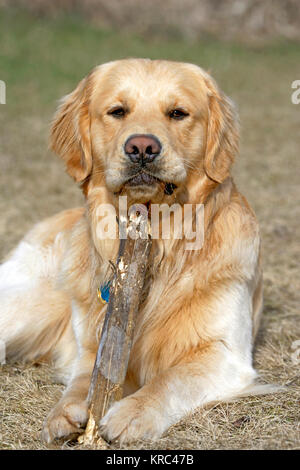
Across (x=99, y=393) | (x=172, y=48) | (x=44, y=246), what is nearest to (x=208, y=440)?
(x=99, y=393)

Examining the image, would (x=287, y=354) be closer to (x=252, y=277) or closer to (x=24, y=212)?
(x=252, y=277)

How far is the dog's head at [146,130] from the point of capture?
2.97 m

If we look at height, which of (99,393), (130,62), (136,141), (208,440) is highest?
(130,62)

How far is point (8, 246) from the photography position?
6.04 m

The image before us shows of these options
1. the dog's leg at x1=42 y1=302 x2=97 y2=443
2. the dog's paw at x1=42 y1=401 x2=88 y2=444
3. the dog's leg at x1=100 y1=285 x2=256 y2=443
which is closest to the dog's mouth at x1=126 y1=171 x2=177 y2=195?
the dog's leg at x1=100 y1=285 x2=256 y2=443

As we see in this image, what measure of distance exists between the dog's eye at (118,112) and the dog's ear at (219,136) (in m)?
0.48

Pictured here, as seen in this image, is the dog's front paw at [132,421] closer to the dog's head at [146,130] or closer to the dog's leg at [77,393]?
the dog's leg at [77,393]

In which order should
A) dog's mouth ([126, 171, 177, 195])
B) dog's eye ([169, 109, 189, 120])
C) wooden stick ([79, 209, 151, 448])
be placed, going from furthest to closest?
dog's eye ([169, 109, 189, 120]), dog's mouth ([126, 171, 177, 195]), wooden stick ([79, 209, 151, 448])

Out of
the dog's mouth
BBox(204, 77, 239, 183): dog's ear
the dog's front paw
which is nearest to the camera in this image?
the dog's front paw

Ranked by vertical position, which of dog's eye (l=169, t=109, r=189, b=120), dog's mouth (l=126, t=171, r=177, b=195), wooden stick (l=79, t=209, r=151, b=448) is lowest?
wooden stick (l=79, t=209, r=151, b=448)

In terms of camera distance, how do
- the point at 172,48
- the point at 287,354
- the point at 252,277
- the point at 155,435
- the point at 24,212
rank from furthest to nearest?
the point at 172,48 → the point at 24,212 → the point at 287,354 → the point at 252,277 → the point at 155,435

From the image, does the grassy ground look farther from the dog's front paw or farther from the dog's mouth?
the dog's mouth

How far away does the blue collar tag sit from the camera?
3.35 m

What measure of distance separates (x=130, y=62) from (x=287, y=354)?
1923 mm
